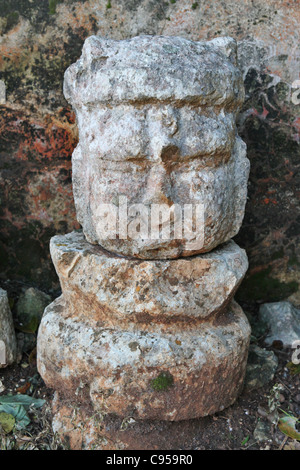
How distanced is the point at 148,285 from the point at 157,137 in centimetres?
58

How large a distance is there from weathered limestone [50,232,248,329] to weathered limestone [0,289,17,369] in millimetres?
563

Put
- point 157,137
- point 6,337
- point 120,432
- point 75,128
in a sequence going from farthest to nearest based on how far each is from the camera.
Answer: point 75,128 < point 6,337 < point 120,432 < point 157,137

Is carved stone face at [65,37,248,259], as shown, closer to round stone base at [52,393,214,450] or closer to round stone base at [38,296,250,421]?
round stone base at [38,296,250,421]

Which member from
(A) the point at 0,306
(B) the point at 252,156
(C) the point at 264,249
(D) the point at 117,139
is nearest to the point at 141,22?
(B) the point at 252,156

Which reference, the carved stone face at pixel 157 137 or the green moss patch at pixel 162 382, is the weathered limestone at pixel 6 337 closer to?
the carved stone face at pixel 157 137

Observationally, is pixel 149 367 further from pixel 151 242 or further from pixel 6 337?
pixel 6 337

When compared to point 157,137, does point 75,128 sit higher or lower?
lower

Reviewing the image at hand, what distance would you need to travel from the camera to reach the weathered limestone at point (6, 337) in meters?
2.56

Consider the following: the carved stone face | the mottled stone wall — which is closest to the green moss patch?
the carved stone face

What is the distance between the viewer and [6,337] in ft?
8.48

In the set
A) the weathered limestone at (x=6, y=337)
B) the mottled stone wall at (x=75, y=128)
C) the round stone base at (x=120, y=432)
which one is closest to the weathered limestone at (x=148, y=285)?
the round stone base at (x=120, y=432)

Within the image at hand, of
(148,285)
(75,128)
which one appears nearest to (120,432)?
(148,285)

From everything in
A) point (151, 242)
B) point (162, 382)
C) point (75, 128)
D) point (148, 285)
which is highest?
point (75, 128)

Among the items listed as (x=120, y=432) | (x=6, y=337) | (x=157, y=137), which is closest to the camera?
(x=157, y=137)
